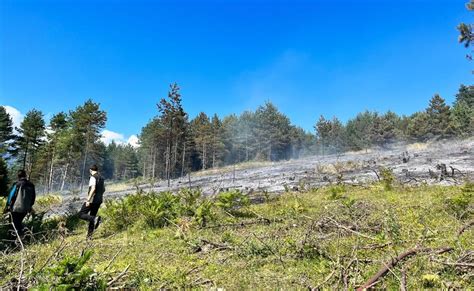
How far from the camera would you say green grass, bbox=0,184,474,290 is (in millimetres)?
3689

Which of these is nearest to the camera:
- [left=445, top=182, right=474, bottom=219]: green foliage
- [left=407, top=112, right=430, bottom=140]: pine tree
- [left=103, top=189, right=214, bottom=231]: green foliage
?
[left=445, top=182, right=474, bottom=219]: green foliage

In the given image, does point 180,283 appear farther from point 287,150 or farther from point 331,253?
point 287,150

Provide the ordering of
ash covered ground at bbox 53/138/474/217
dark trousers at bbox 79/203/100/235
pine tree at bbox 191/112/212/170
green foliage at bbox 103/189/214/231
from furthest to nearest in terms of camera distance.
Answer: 1. pine tree at bbox 191/112/212/170
2. ash covered ground at bbox 53/138/474/217
3. green foliage at bbox 103/189/214/231
4. dark trousers at bbox 79/203/100/235

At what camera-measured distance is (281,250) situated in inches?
200

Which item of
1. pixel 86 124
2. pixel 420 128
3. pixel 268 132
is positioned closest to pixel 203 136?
pixel 268 132

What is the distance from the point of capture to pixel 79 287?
340 centimetres

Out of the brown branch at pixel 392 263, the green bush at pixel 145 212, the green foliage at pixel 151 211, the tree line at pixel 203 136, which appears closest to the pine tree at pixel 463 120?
the tree line at pixel 203 136

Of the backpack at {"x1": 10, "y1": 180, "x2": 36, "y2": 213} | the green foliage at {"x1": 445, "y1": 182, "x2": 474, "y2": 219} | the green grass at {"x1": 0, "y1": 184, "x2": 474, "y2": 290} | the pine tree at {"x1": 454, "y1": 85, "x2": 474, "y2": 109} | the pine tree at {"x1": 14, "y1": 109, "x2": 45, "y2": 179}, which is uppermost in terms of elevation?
the pine tree at {"x1": 454, "y1": 85, "x2": 474, "y2": 109}

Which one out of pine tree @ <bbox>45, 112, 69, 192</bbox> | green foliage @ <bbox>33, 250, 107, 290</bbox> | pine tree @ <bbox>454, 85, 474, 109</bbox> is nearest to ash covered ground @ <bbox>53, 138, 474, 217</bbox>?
green foliage @ <bbox>33, 250, 107, 290</bbox>

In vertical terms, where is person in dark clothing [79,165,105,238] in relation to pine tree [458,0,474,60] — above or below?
below

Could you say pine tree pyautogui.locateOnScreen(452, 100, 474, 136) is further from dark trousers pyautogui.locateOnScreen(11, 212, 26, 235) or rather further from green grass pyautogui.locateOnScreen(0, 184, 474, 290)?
dark trousers pyautogui.locateOnScreen(11, 212, 26, 235)

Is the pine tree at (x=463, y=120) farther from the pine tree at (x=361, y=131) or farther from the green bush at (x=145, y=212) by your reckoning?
the green bush at (x=145, y=212)

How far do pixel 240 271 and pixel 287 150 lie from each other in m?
74.4

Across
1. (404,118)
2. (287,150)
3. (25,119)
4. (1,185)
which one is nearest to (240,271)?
(1,185)
